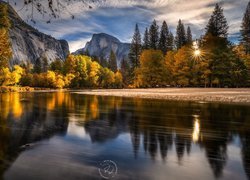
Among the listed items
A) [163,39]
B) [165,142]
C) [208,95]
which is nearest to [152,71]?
[163,39]

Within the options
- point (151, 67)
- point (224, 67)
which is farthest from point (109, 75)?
point (224, 67)

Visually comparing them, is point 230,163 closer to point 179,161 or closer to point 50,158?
point 179,161

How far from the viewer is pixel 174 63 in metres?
53.4

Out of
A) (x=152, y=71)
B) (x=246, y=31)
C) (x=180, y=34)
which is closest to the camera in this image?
(x=152, y=71)

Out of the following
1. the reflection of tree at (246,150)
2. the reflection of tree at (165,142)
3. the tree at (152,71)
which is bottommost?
the reflection of tree at (246,150)

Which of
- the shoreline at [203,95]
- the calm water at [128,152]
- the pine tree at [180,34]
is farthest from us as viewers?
the pine tree at [180,34]

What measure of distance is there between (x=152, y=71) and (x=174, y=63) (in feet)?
22.6

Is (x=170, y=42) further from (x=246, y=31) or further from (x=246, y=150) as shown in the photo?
(x=246, y=150)

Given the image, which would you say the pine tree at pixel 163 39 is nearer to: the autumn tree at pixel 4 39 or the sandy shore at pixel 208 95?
the sandy shore at pixel 208 95

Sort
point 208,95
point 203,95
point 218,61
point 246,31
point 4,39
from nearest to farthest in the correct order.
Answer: point 208,95
point 203,95
point 4,39
point 218,61
point 246,31

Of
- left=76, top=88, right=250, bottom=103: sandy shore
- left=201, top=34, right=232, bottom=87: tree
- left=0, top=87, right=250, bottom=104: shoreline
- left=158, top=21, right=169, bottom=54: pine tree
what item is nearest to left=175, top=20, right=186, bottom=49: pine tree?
left=158, top=21, right=169, bottom=54: pine tree

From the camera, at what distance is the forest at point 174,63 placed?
149 feet

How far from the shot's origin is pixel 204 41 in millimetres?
48781

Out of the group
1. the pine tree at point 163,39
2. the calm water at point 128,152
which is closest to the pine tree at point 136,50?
the pine tree at point 163,39
